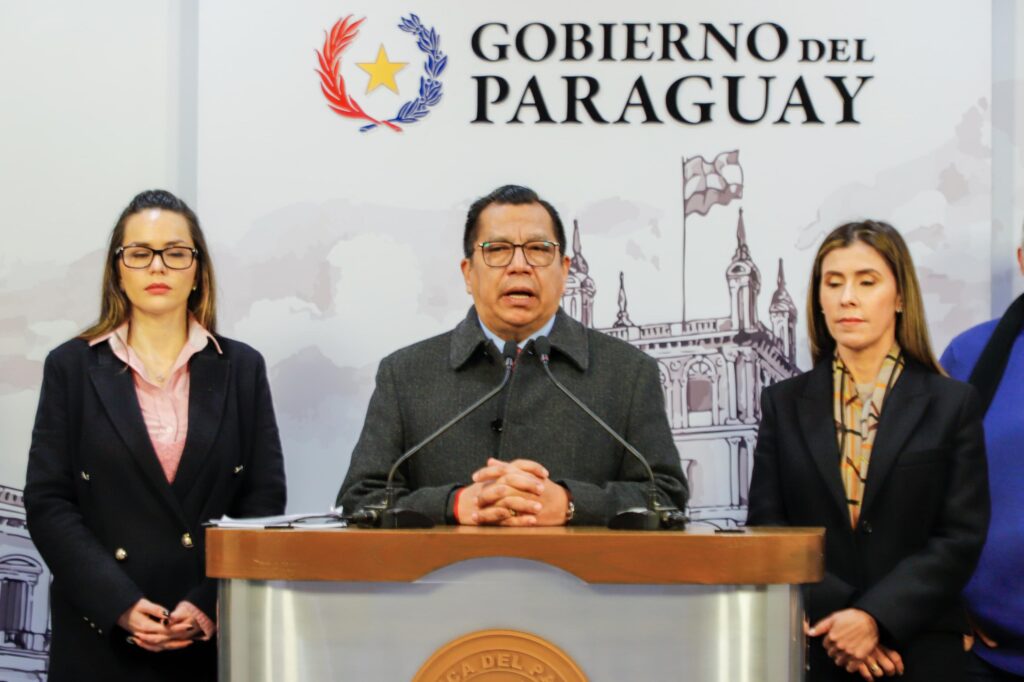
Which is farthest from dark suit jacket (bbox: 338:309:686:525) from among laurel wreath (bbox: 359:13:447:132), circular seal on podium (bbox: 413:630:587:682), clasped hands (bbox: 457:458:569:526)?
laurel wreath (bbox: 359:13:447:132)

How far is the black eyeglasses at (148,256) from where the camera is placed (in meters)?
3.34

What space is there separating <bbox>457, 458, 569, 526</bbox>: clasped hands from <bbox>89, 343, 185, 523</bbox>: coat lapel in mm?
956

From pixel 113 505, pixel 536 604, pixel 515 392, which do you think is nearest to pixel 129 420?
pixel 113 505

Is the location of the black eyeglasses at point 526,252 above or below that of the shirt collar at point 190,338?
above

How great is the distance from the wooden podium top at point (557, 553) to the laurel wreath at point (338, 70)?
2141mm

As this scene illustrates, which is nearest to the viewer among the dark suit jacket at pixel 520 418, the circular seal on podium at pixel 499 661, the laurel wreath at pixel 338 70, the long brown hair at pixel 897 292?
the circular seal on podium at pixel 499 661

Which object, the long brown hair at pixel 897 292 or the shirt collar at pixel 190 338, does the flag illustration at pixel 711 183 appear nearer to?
the long brown hair at pixel 897 292

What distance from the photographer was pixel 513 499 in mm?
2525

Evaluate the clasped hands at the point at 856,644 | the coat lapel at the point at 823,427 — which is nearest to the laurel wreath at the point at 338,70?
the coat lapel at the point at 823,427

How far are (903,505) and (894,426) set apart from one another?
0.19 meters

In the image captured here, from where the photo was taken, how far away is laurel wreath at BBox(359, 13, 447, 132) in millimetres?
3912

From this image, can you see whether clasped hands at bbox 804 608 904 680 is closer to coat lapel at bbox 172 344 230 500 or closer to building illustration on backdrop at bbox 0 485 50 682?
coat lapel at bbox 172 344 230 500

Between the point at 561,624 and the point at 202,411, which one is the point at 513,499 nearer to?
the point at 561,624

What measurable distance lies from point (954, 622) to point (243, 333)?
2.23m
